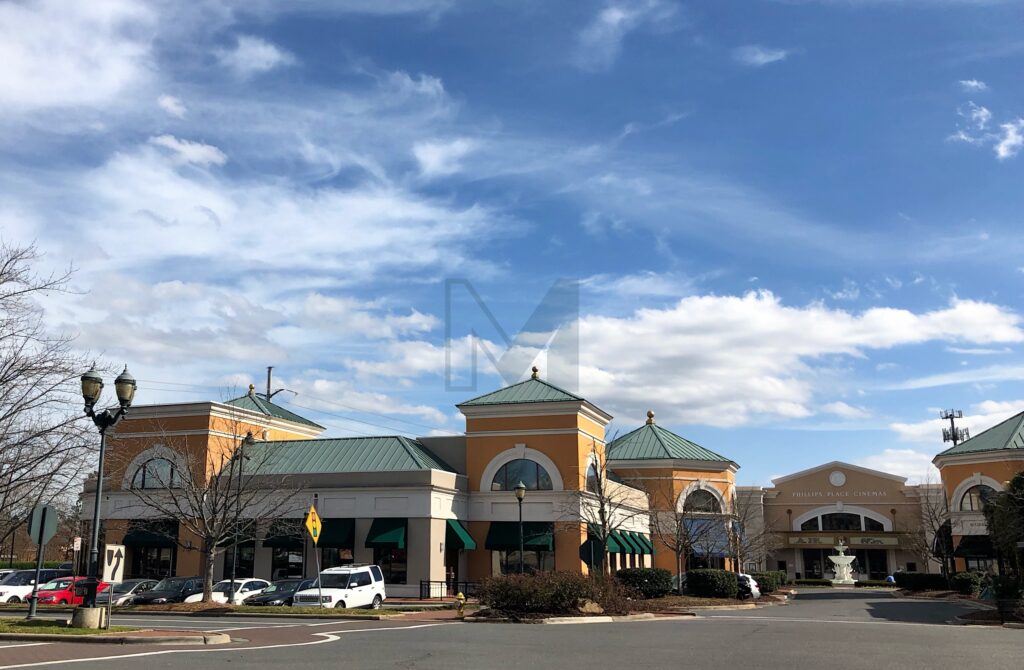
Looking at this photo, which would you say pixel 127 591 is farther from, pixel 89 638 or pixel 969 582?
pixel 969 582

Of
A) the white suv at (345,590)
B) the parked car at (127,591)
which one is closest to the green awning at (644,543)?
the white suv at (345,590)

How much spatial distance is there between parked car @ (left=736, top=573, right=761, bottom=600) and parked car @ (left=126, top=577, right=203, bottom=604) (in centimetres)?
2442

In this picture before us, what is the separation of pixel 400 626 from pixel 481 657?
27.8 feet

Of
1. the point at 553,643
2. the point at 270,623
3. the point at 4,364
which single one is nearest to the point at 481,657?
the point at 553,643

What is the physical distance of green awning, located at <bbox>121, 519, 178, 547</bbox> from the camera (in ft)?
136

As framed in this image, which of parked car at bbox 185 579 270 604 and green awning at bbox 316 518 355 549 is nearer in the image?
parked car at bbox 185 579 270 604

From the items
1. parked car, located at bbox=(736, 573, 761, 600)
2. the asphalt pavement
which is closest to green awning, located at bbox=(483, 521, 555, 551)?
parked car, located at bbox=(736, 573, 761, 600)

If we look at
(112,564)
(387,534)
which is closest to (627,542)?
(387,534)

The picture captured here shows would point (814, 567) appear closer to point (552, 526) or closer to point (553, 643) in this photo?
point (552, 526)

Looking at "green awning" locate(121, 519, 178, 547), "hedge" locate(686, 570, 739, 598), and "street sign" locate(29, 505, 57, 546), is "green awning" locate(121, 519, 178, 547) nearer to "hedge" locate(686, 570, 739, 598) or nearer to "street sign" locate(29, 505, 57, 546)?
"street sign" locate(29, 505, 57, 546)

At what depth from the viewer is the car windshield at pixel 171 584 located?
110 ft

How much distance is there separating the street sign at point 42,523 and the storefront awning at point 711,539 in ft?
128

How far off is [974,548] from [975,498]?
3.17m

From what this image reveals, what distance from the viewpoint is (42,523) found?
19.3 meters
